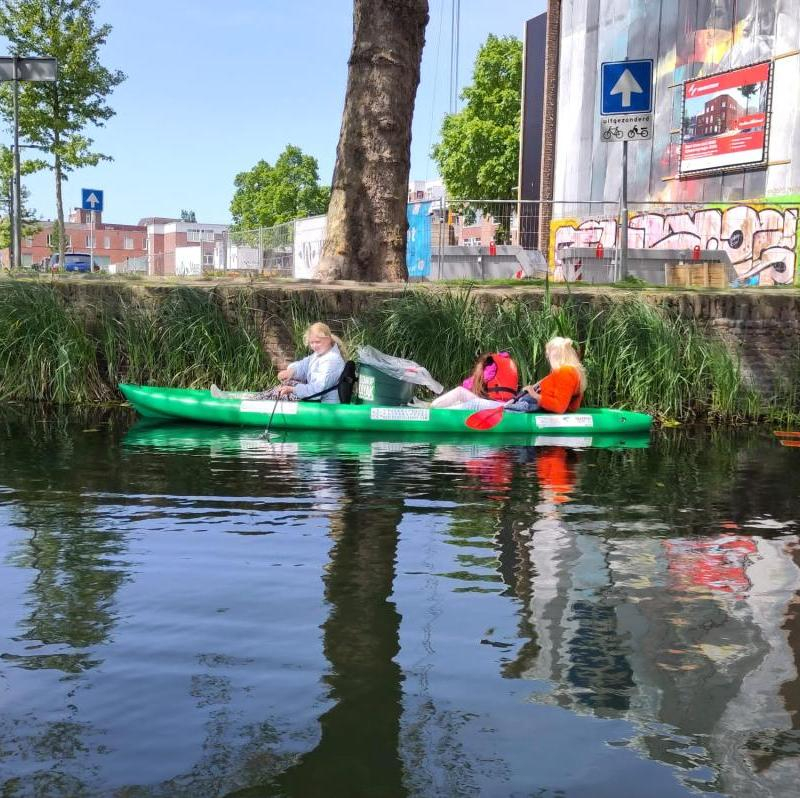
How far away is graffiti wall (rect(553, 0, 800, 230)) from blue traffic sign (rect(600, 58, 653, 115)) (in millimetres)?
8111

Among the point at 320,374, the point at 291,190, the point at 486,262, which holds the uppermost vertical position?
the point at 291,190

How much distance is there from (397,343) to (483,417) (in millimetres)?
1854

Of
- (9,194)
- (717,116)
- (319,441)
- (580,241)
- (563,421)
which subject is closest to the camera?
(319,441)

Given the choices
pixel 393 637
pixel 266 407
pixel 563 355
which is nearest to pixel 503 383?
pixel 563 355

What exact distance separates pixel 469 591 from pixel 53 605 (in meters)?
1.81

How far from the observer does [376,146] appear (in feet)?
46.3

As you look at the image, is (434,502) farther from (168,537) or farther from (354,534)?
(168,537)

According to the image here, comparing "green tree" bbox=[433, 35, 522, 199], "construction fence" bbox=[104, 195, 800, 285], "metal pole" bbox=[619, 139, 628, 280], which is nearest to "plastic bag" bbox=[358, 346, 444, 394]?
"metal pole" bbox=[619, 139, 628, 280]

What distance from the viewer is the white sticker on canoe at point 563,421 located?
10.8 m

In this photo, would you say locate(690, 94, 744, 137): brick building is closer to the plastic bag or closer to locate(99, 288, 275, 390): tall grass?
locate(99, 288, 275, 390): tall grass

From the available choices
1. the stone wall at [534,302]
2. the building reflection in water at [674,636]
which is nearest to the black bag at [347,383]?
the stone wall at [534,302]

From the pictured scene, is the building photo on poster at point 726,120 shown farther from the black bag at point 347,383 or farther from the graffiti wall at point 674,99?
the black bag at point 347,383

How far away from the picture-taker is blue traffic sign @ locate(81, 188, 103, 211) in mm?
24281

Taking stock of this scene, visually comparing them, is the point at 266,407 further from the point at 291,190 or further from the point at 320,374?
the point at 291,190
